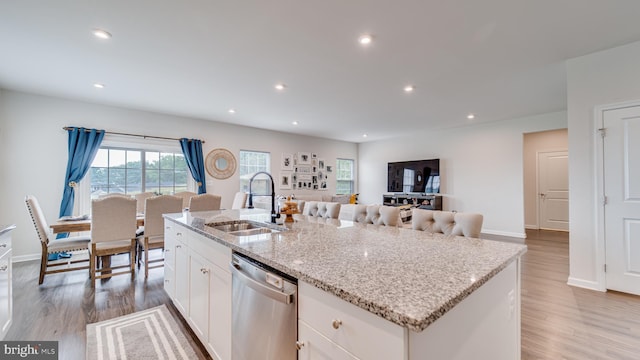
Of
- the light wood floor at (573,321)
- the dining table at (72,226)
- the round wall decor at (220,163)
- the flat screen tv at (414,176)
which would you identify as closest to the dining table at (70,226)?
the dining table at (72,226)

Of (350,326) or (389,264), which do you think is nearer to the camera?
(350,326)

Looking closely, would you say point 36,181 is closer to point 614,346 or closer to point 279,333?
point 279,333

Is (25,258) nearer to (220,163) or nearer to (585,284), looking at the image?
(220,163)

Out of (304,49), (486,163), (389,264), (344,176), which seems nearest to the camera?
(389,264)

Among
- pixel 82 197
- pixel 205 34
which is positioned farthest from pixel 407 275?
pixel 82 197

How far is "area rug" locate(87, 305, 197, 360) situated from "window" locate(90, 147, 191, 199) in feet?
10.4

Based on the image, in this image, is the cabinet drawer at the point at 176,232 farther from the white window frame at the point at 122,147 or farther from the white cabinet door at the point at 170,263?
the white window frame at the point at 122,147

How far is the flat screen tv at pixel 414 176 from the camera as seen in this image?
6884 mm

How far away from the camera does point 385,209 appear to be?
2346mm

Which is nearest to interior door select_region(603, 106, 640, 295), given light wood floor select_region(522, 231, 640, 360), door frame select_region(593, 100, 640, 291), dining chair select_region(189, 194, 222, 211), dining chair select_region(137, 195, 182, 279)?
door frame select_region(593, 100, 640, 291)

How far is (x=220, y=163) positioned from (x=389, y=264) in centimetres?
553

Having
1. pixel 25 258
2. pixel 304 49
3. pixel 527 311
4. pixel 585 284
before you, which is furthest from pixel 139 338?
pixel 585 284

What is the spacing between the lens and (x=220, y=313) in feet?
5.22

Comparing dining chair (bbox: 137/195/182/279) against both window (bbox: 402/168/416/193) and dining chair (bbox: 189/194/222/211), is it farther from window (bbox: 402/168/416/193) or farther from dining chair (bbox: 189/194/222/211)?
window (bbox: 402/168/416/193)
